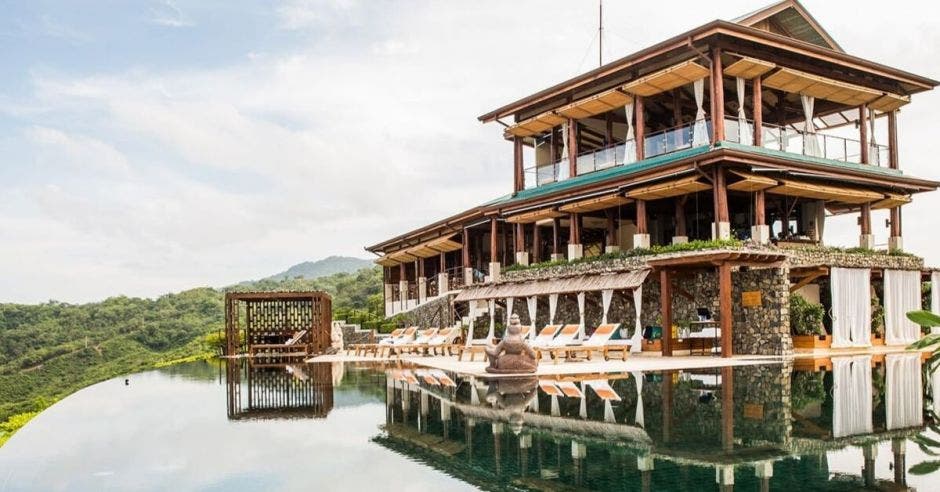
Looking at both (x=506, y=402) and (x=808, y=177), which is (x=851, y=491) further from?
(x=808, y=177)

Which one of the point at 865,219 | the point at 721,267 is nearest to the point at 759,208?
the point at 721,267

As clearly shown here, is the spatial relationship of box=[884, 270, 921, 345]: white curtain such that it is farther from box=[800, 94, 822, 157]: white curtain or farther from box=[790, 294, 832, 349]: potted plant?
box=[800, 94, 822, 157]: white curtain

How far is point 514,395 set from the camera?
1156cm

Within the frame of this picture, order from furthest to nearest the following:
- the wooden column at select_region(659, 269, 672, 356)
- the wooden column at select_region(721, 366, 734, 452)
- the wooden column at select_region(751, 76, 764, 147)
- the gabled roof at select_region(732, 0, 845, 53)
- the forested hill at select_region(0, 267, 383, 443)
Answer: the forested hill at select_region(0, 267, 383, 443), the gabled roof at select_region(732, 0, 845, 53), the wooden column at select_region(751, 76, 764, 147), the wooden column at select_region(659, 269, 672, 356), the wooden column at select_region(721, 366, 734, 452)

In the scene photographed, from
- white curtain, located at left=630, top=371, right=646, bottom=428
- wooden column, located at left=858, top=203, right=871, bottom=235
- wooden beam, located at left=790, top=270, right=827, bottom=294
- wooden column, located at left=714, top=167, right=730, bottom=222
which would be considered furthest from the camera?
wooden column, located at left=858, top=203, right=871, bottom=235

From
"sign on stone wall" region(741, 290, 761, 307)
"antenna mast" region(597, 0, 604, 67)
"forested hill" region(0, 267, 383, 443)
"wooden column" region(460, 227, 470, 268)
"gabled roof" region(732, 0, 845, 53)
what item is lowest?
"forested hill" region(0, 267, 383, 443)

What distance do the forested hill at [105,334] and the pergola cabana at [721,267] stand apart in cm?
1777

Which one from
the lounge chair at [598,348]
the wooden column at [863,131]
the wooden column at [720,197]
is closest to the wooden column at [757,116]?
the wooden column at [720,197]

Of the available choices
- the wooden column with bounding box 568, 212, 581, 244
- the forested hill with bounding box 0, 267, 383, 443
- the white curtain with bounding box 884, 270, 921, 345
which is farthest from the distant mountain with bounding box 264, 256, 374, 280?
the white curtain with bounding box 884, 270, 921, 345

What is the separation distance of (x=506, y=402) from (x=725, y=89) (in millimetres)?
18143

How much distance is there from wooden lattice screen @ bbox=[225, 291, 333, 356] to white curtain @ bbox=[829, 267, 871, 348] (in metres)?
15.3

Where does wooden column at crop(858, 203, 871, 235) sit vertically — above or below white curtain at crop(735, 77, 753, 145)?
below

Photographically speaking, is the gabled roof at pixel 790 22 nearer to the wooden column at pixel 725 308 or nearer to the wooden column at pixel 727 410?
the wooden column at pixel 725 308

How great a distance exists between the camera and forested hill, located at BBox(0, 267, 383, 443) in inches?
1439
